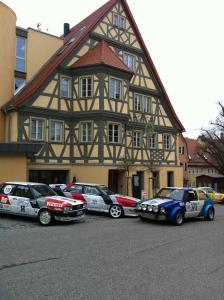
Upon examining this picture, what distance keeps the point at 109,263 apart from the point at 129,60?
24.9m

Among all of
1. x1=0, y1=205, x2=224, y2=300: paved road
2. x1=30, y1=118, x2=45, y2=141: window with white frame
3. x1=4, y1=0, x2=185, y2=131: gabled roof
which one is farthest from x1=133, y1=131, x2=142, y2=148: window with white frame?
x1=0, y1=205, x2=224, y2=300: paved road

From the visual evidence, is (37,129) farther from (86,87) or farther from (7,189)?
(7,189)

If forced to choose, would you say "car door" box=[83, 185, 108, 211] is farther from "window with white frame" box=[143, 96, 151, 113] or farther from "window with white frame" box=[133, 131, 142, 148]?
"window with white frame" box=[143, 96, 151, 113]

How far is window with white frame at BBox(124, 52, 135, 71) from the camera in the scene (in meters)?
30.7

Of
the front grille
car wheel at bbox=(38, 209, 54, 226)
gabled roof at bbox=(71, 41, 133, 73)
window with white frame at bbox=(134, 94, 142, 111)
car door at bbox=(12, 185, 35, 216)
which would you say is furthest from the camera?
window with white frame at bbox=(134, 94, 142, 111)

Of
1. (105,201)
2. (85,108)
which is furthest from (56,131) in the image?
(105,201)

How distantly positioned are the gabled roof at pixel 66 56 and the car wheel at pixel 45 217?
11.2 meters

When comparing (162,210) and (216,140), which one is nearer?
(162,210)

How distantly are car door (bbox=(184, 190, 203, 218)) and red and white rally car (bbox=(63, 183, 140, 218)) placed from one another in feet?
8.08

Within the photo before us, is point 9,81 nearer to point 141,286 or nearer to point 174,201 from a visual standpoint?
point 174,201

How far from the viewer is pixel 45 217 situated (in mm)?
14172

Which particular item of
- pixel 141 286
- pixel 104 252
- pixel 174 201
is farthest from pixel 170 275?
pixel 174 201

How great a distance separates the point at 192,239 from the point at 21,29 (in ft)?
69.5

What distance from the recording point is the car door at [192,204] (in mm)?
16422
